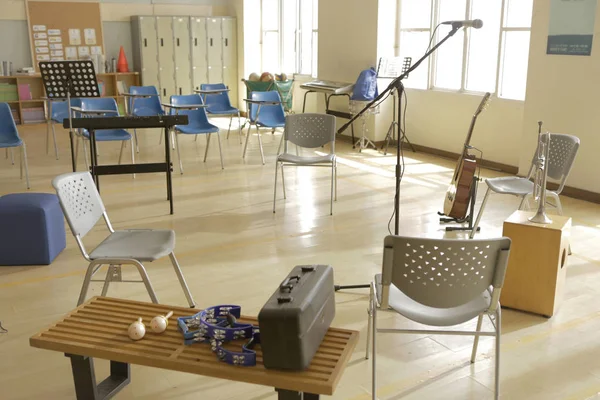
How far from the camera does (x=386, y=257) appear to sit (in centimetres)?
240

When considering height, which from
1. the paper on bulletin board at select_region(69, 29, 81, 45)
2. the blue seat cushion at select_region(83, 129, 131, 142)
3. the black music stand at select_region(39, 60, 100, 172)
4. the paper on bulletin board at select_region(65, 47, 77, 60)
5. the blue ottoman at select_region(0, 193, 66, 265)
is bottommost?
the blue ottoman at select_region(0, 193, 66, 265)

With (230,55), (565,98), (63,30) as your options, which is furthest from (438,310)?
(230,55)

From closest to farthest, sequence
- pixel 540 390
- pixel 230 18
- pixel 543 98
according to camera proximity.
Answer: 1. pixel 540 390
2. pixel 543 98
3. pixel 230 18

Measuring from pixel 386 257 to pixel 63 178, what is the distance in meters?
1.73

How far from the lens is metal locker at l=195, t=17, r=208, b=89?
38.7 ft

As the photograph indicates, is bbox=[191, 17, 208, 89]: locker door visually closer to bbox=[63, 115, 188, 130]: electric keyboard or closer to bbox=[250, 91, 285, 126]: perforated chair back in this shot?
bbox=[250, 91, 285, 126]: perforated chair back

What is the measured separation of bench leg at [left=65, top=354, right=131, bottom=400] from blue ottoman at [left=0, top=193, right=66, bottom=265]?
1.77m

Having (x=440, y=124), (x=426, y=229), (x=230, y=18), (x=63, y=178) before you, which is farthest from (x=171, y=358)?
(x=230, y=18)

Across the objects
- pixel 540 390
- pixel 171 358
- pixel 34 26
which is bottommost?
pixel 540 390

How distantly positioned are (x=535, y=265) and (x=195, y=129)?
462 centimetres

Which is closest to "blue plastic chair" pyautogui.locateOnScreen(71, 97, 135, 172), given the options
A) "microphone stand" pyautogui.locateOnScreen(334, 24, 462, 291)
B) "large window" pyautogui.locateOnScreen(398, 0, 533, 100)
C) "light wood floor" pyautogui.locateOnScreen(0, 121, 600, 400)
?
"light wood floor" pyautogui.locateOnScreen(0, 121, 600, 400)

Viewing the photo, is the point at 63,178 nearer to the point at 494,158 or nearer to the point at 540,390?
the point at 540,390

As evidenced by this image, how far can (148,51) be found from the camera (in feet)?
37.5

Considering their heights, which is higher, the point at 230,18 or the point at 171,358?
the point at 230,18
